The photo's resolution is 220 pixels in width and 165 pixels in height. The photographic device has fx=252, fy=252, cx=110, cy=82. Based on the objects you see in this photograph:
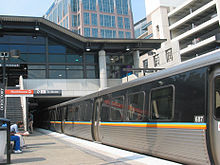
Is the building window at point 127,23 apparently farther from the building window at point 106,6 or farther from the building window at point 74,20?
the building window at point 74,20

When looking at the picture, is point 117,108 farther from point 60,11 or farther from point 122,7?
point 60,11

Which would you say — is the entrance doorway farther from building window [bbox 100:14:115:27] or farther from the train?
building window [bbox 100:14:115:27]

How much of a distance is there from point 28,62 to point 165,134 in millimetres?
23147

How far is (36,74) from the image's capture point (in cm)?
2719

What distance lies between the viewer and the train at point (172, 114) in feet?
18.7

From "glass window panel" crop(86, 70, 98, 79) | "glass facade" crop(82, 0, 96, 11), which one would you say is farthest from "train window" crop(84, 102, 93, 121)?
"glass facade" crop(82, 0, 96, 11)

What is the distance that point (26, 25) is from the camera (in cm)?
2727

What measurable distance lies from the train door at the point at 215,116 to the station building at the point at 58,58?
2225 cm

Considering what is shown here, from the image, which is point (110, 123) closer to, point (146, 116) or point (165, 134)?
point (146, 116)

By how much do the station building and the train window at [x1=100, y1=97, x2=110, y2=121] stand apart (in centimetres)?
1560

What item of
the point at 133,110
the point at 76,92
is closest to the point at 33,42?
the point at 76,92

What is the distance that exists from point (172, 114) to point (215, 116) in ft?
4.66

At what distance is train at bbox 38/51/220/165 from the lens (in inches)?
224

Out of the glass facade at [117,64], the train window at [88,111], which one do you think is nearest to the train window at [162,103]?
the train window at [88,111]
